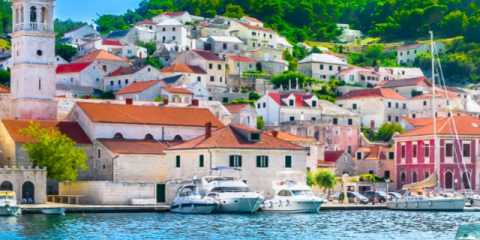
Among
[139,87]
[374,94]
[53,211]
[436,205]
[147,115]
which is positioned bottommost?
[53,211]

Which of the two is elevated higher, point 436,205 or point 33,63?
point 33,63

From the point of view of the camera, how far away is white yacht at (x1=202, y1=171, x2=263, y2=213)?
235ft

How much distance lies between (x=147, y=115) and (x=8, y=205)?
76.6 ft

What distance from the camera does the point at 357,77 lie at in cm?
15075

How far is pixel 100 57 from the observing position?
13912cm

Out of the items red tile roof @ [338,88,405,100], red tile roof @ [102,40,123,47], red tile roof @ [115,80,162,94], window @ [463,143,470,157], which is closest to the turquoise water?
window @ [463,143,470,157]

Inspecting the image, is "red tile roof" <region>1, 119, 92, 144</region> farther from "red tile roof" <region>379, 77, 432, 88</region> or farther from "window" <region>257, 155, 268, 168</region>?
"red tile roof" <region>379, 77, 432, 88</region>

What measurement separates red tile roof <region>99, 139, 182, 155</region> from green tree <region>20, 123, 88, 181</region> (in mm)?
4123

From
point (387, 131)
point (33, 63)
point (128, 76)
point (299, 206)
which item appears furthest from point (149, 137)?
point (128, 76)

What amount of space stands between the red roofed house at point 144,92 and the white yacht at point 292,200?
45596mm

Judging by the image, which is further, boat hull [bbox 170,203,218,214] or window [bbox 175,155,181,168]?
window [bbox 175,155,181,168]

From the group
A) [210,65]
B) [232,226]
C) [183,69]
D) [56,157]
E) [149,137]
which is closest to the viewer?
[232,226]

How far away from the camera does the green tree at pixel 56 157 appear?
254 ft

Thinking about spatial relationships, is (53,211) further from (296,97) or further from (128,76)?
(128,76)
